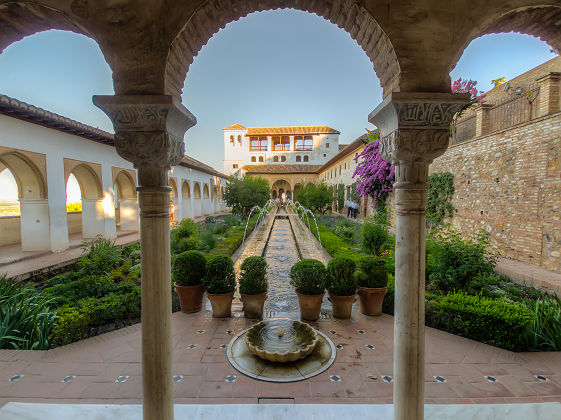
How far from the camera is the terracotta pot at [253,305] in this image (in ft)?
15.2

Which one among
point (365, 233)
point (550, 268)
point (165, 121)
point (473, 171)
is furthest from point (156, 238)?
point (473, 171)

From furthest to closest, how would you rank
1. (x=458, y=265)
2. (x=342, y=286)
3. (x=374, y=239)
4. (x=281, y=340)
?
(x=374, y=239)
(x=458, y=265)
(x=342, y=286)
(x=281, y=340)

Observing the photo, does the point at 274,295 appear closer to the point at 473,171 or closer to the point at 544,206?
the point at 544,206

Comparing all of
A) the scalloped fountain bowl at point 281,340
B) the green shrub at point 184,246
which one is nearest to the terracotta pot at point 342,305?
the scalloped fountain bowl at point 281,340

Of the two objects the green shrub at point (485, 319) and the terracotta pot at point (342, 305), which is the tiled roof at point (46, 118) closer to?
the terracotta pot at point (342, 305)

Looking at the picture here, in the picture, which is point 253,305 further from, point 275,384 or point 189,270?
point 275,384

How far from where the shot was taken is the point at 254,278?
4668 mm

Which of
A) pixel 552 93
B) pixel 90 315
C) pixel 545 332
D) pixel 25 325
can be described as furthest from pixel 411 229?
pixel 552 93

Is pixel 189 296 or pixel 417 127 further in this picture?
pixel 189 296

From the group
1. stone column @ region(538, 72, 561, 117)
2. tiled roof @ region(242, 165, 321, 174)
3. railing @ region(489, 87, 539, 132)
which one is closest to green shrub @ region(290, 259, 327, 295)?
stone column @ region(538, 72, 561, 117)

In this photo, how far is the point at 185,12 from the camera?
1948 mm

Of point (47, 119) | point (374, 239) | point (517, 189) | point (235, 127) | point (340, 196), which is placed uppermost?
point (235, 127)

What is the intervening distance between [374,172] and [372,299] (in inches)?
285

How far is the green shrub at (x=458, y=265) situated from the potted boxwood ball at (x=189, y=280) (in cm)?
469
